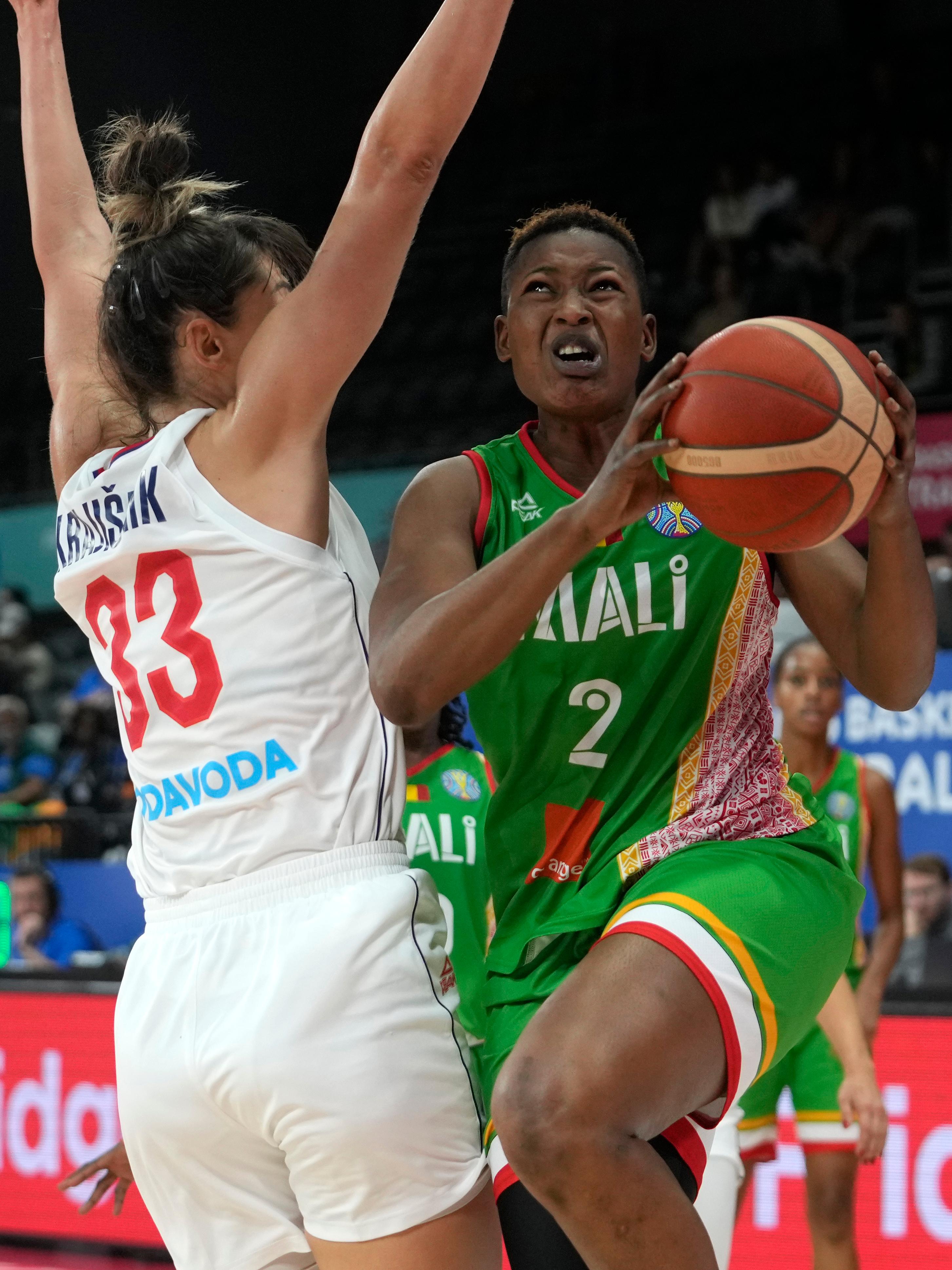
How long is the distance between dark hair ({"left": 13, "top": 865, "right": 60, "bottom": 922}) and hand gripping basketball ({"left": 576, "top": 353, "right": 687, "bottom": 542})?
677 centimetres

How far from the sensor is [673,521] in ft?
8.32

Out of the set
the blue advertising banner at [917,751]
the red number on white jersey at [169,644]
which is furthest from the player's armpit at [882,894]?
the red number on white jersey at [169,644]

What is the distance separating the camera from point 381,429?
12930 mm

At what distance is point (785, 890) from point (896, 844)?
10.5 feet

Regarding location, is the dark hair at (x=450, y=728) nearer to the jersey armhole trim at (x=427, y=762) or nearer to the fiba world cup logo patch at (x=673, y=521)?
the jersey armhole trim at (x=427, y=762)

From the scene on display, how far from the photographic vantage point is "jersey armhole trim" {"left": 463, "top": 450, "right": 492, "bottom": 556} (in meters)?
2.54

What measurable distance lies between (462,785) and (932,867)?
159 inches

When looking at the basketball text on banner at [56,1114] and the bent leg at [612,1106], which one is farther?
the basketball text on banner at [56,1114]

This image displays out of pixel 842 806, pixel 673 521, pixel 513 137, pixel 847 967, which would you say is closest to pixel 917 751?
pixel 842 806

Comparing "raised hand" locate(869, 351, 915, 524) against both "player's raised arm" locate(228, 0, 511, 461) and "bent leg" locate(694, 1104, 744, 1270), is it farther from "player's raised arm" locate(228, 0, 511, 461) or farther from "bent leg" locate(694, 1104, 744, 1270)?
"bent leg" locate(694, 1104, 744, 1270)

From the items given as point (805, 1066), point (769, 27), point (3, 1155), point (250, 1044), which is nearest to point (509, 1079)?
point (250, 1044)

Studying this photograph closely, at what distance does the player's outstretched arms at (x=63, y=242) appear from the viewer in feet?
8.80

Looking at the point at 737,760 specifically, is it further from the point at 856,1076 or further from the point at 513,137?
the point at 513,137

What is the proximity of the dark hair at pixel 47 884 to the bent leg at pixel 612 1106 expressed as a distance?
6.61 meters
